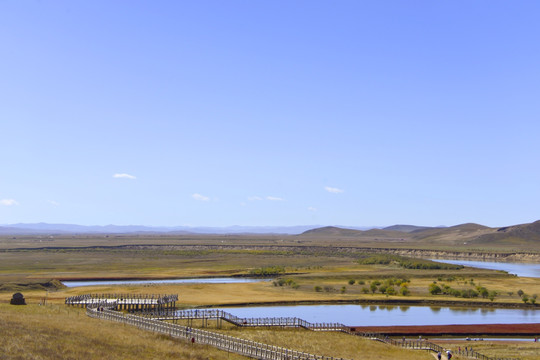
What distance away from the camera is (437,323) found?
6638 centimetres

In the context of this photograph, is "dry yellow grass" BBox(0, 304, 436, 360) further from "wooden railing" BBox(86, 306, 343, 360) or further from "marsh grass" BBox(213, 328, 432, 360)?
"wooden railing" BBox(86, 306, 343, 360)

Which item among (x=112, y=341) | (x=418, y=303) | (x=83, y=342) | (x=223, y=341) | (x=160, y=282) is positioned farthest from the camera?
(x=160, y=282)

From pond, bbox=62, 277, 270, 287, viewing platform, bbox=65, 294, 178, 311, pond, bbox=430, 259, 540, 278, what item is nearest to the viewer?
viewing platform, bbox=65, 294, 178, 311

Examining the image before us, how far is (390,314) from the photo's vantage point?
238 feet

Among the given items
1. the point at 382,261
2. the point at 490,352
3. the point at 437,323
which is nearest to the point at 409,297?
the point at 437,323

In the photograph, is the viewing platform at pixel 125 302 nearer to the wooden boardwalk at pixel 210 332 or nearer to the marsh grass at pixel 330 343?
the wooden boardwalk at pixel 210 332

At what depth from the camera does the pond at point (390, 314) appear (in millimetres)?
67375

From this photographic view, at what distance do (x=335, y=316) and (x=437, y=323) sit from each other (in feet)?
39.9

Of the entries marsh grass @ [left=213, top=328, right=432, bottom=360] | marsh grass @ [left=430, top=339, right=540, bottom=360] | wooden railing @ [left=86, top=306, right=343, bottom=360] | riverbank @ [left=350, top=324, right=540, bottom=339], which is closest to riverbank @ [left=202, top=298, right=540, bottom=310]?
riverbank @ [left=350, top=324, right=540, bottom=339]

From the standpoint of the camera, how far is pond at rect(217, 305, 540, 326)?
221 ft

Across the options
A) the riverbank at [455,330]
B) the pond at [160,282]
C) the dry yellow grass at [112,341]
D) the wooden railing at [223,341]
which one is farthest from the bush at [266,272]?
the wooden railing at [223,341]

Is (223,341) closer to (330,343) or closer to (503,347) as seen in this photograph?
(330,343)

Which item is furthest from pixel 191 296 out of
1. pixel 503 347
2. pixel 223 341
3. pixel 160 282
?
pixel 503 347

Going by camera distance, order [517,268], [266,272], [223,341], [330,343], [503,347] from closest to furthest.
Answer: [223,341]
[330,343]
[503,347]
[266,272]
[517,268]
